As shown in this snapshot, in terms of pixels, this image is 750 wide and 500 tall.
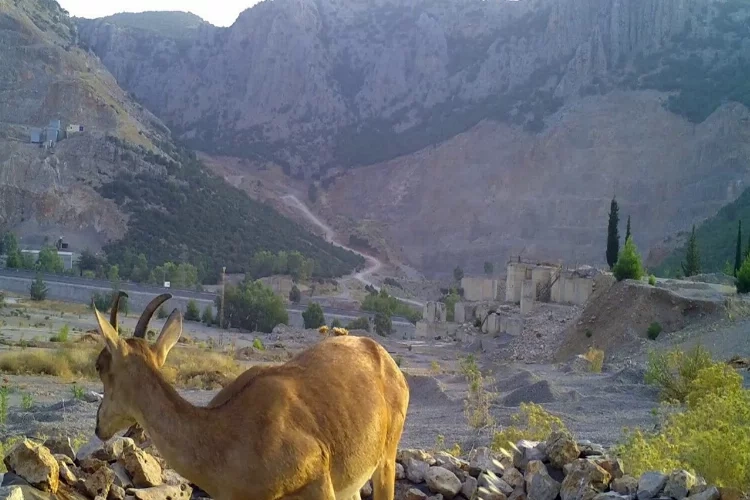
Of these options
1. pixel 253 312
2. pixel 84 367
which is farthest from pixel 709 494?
pixel 253 312

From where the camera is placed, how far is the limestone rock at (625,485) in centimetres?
705

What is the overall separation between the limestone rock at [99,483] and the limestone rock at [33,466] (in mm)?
338

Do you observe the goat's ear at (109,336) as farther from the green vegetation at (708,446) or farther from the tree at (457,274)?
the tree at (457,274)

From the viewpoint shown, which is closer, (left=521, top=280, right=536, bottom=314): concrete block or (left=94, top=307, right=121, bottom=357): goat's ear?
(left=94, top=307, right=121, bottom=357): goat's ear

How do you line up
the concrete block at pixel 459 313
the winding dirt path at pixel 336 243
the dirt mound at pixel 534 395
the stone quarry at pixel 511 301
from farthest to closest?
the winding dirt path at pixel 336 243 < the concrete block at pixel 459 313 < the stone quarry at pixel 511 301 < the dirt mound at pixel 534 395

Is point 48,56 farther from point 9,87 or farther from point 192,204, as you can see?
point 192,204

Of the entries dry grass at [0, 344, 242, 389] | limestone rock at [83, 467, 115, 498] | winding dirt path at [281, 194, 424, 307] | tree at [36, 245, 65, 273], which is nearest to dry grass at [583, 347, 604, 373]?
dry grass at [0, 344, 242, 389]

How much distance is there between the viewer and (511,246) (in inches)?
3465

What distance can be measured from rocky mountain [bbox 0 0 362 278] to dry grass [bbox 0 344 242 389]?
41063 mm

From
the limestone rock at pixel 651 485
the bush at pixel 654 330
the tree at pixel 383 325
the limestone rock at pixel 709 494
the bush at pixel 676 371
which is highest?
the limestone rock at pixel 709 494

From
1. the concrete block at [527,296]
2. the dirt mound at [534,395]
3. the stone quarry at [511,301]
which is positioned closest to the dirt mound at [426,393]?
the dirt mound at [534,395]

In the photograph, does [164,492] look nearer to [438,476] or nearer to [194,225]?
[438,476]

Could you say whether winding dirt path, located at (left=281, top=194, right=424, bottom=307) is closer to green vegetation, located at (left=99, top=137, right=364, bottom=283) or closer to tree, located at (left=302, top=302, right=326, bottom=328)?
green vegetation, located at (left=99, top=137, right=364, bottom=283)

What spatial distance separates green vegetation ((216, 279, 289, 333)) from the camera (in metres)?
52.0
